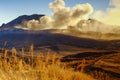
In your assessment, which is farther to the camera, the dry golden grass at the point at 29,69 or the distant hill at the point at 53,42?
the distant hill at the point at 53,42

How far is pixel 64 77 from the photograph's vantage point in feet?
15.5

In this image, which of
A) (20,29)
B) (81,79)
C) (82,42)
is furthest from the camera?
(20,29)

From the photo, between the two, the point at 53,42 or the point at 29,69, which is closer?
the point at 29,69

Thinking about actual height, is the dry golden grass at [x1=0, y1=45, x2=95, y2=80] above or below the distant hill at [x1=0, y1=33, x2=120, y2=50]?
above

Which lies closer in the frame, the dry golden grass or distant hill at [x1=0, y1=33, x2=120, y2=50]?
the dry golden grass

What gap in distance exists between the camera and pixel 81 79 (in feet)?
17.3

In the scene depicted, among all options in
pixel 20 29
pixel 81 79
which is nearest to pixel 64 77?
pixel 81 79

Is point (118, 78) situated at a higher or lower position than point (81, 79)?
lower

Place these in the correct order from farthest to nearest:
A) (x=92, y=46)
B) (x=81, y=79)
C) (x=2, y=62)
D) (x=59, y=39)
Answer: (x=59, y=39) → (x=92, y=46) → (x=81, y=79) → (x=2, y=62)

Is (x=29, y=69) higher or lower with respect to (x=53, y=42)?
higher

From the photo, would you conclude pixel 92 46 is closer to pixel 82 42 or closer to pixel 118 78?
pixel 82 42

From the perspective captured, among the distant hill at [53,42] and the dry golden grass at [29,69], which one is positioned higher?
the dry golden grass at [29,69]

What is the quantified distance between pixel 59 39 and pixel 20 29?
911 inches

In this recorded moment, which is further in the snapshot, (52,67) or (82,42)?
(82,42)
